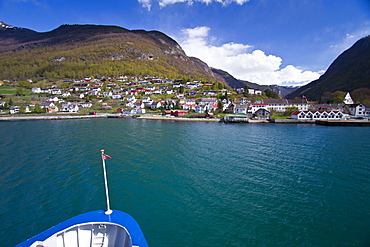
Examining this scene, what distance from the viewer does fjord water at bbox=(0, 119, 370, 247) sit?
33.0ft

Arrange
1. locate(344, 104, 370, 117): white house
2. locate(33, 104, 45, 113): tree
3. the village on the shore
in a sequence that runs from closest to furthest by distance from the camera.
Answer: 1. the village on the shore
2. locate(344, 104, 370, 117): white house
3. locate(33, 104, 45, 113): tree

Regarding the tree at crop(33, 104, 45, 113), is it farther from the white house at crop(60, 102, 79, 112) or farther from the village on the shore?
the white house at crop(60, 102, 79, 112)

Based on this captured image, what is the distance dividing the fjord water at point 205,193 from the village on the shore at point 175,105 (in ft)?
142

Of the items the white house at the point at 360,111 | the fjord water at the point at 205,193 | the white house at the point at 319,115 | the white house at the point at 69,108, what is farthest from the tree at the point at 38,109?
the white house at the point at 360,111

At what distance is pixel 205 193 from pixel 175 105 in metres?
78.3

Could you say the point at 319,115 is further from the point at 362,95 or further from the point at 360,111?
the point at 362,95

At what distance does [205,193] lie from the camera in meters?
14.2

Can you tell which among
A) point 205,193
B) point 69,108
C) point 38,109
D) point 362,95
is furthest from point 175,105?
point 362,95

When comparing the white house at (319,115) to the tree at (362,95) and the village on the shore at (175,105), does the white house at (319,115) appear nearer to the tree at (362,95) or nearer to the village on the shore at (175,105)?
the village on the shore at (175,105)

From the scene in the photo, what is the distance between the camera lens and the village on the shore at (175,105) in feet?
225

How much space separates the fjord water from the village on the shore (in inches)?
1704

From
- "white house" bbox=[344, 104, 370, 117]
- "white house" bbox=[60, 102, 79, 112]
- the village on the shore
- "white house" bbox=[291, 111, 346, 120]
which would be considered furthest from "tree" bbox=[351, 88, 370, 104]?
"white house" bbox=[60, 102, 79, 112]

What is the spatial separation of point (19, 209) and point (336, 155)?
34.9 m

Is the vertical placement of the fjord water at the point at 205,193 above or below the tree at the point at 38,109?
below
